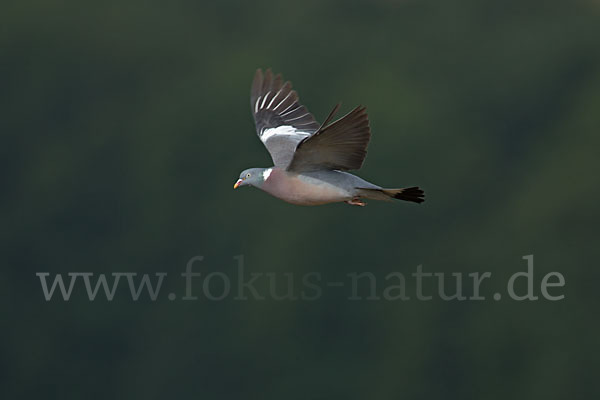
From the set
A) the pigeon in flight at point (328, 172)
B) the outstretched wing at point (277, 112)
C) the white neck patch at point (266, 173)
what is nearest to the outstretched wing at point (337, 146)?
the pigeon in flight at point (328, 172)

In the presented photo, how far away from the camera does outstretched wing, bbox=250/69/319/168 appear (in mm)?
6402

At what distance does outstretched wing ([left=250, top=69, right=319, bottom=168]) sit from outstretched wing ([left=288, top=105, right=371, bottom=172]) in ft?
3.07

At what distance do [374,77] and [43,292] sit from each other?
4806 millimetres

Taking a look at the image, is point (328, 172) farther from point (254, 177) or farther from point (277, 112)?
point (277, 112)

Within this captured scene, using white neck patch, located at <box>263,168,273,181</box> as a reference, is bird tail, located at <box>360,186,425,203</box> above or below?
below

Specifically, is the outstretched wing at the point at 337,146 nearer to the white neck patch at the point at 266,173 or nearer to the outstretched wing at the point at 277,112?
the white neck patch at the point at 266,173

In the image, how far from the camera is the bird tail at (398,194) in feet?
17.1

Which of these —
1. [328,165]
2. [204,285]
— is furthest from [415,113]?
[328,165]

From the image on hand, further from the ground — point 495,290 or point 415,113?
point 415,113

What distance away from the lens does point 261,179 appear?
5414mm

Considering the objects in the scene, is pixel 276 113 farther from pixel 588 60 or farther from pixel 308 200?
pixel 588 60

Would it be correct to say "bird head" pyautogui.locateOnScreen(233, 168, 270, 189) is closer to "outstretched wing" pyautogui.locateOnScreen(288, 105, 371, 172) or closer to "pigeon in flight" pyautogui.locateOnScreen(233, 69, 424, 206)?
"pigeon in flight" pyautogui.locateOnScreen(233, 69, 424, 206)

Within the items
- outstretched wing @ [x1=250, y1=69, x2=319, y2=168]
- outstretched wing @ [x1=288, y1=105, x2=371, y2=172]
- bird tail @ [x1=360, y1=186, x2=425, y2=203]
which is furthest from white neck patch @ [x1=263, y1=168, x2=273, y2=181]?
outstretched wing @ [x1=250, y1=69, x2=319, y2=168]

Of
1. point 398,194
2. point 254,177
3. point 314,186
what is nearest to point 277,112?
point 254,177
